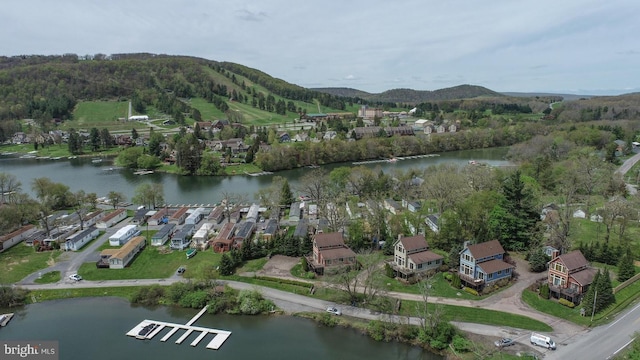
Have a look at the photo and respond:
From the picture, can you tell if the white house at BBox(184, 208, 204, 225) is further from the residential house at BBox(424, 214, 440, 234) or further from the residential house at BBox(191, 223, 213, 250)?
the residential house at BBox(424, 214, 440, 234)

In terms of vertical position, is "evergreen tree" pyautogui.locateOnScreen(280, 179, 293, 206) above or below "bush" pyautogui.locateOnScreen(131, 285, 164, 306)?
above

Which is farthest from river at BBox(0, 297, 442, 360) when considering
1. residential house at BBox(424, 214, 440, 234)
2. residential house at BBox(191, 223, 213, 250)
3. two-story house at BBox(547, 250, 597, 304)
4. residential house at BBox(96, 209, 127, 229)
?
residential house at BBox(424, 214, 440, 234)

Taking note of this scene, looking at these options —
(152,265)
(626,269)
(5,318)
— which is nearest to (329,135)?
(152,265)

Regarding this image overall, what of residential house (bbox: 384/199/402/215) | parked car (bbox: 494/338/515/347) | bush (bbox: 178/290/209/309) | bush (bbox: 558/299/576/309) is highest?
residential house (bbox: 384/199/402/215)

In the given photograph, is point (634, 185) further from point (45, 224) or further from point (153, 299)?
point (45, 224)

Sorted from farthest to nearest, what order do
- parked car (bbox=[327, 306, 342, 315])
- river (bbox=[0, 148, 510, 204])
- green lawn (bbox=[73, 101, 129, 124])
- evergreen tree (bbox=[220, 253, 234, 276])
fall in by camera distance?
green lawn (bbox=[73, 101, 129, 124]) → river (bbox=[0, 148, 510, 204]) → evergreen tree (bbox=[220, 253, 234, 276]) → parked car (bbox=[327, 306, 342, 315])

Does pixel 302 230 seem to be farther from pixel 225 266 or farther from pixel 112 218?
pixel 112 218

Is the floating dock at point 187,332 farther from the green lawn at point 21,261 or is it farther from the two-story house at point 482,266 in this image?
the two-story house at point 482,266

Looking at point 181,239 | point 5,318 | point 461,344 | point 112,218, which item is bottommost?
point 5,318
